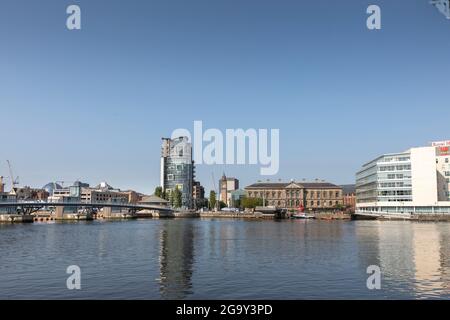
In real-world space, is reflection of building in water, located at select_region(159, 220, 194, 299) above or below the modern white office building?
below

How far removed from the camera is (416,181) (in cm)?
18138

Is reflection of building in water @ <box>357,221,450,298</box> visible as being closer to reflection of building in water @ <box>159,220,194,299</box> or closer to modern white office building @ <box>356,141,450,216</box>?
reflection of building in water @ <box>159,220,194,299</box>

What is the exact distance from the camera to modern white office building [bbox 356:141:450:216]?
179 meters

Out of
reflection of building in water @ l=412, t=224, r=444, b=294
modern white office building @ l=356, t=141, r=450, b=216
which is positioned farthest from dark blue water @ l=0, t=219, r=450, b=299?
modern white office building @ l=356, t=141, r=450, b=216

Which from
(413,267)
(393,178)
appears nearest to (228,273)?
(413,267)

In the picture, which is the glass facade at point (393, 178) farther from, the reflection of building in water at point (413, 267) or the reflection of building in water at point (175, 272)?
the reflection of building in water at point (175, 272)

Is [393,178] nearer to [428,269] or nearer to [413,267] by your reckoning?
[413,267]

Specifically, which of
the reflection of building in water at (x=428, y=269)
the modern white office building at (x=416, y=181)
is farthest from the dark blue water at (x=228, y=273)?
the modern white office building at (x=416, y=181)

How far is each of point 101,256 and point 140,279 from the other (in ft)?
63.9
